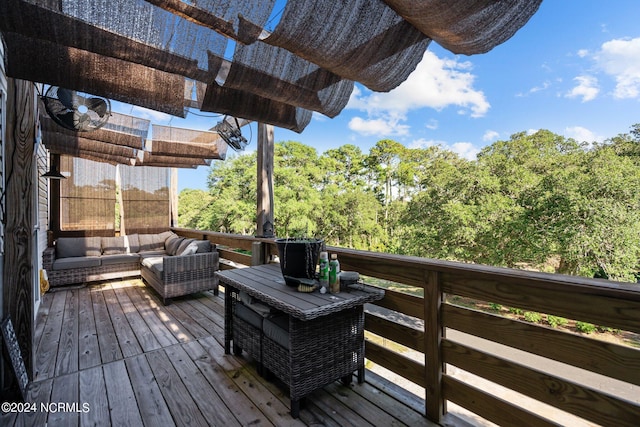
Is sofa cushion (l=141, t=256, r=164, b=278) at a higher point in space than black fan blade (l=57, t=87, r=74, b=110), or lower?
lower

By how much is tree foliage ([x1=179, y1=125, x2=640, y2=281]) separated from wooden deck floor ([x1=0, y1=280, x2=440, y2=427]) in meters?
7.81

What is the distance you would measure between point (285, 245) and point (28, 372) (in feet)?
6.52

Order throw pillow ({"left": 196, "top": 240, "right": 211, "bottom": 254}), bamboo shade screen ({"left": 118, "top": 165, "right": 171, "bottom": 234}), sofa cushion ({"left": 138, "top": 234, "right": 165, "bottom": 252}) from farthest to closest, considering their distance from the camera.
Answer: bamboo shade screen ({"left": 118, "top": 165, "right": 171, "bottom": 234}), sofa cushion ({"left": 138, "top": 234, "right": 165, "bottom": 252}), throw pillow ({"left": 196, "top": 240, "right": 211, "bottom": 254})

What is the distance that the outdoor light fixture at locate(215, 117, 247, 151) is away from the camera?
10.7 feet

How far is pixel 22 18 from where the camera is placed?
1.04 metres

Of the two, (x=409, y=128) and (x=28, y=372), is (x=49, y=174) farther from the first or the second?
(x=409, y=128)

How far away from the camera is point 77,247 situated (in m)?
5.06

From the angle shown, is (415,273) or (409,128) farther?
(409,128)

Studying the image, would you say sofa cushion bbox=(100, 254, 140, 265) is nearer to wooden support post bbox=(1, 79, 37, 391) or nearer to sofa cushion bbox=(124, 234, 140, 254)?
sofa cushion bbox=(124, 234, 140, 254)

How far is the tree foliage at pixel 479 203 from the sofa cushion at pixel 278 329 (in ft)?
26.7

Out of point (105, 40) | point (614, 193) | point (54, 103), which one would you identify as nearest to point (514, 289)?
point (105, 40)

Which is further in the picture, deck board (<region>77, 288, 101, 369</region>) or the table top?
deck board (<region>77, 288, 101, 369</region>)

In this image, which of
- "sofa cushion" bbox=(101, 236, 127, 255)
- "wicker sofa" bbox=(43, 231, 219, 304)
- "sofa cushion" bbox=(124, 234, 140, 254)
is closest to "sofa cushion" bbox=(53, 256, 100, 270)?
"wicker sofa" bbox=(43, 231, 219, 304)

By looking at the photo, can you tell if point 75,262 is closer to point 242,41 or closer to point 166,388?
point 166,388
